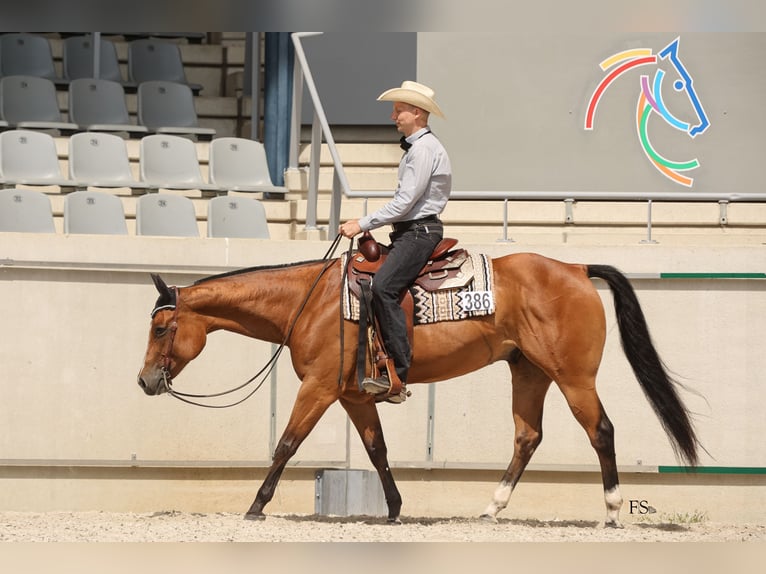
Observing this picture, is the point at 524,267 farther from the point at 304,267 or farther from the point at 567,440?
the point at 567,440

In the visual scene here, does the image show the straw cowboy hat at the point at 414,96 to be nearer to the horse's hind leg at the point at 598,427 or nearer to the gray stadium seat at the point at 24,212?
the horse's hind leg at the point at 598,427

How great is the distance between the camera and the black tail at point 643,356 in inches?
257

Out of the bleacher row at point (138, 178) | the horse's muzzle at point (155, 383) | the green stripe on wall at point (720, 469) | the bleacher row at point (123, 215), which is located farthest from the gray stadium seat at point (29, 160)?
the green stripe on wall at point (720, 469)

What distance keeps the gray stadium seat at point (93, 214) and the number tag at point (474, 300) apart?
148 inches

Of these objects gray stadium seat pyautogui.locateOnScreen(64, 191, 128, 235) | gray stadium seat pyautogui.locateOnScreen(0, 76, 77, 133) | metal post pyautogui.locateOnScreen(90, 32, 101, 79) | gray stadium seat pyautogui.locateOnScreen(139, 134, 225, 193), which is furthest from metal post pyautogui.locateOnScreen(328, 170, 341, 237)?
metal post pyautogui.locateOnScreen(90, 32, 101, 79)

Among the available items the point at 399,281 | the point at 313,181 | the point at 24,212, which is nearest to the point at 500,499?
the point at 399,281

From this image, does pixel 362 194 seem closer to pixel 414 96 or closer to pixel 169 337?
pixel 414 96

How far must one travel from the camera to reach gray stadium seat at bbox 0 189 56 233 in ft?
29.4

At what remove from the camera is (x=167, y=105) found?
12.1 metres

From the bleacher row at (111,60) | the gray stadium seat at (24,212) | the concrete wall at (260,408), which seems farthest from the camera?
the bleacher row at (111,60)

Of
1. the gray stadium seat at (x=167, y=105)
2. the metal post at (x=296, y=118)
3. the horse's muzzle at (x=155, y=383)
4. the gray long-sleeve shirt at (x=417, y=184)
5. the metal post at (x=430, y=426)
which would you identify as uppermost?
the gray stadium seat at (x=167, y=105)

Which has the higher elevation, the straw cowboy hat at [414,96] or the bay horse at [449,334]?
the straw cowboy hat at [414,96]

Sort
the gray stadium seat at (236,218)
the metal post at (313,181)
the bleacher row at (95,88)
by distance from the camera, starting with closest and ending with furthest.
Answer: the gray stadium seat at (236,218) → the metal post at (313,181) → the bleacher row at (95,88)

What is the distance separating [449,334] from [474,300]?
244 mm
